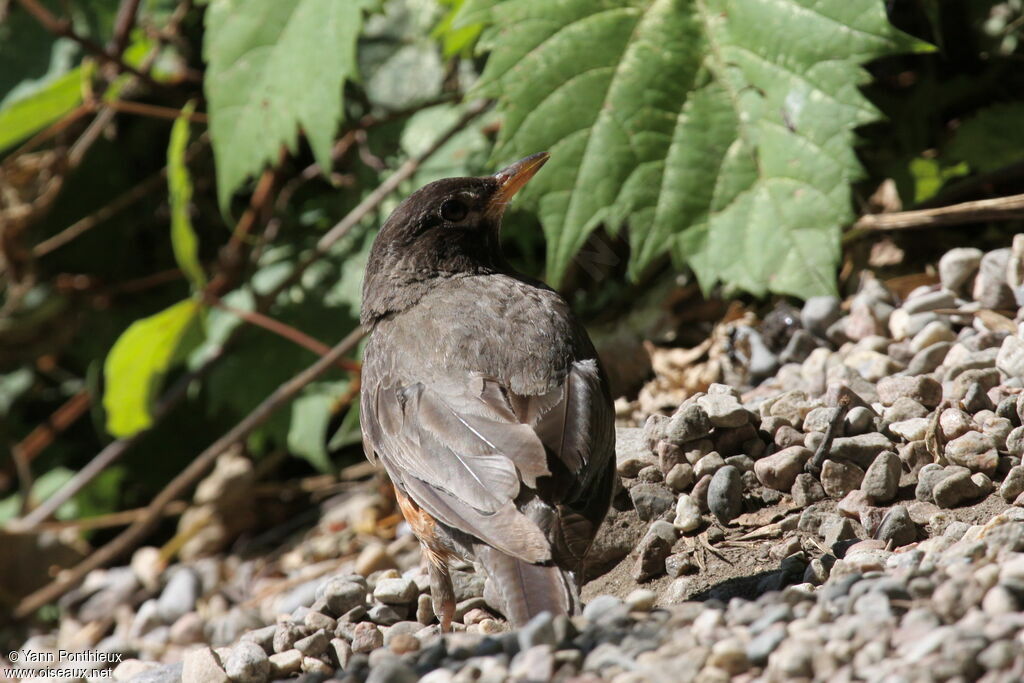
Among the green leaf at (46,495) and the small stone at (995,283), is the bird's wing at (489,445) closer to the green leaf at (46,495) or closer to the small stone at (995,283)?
the small stone at (995,283)

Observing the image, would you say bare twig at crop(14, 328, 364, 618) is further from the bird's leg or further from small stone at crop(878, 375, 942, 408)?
small stone at crop(878, 375, 942, 408)

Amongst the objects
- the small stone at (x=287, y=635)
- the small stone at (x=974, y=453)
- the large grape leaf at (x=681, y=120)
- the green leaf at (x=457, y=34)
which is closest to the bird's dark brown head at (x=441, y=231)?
the large grape leaf at (x=681, y=120)

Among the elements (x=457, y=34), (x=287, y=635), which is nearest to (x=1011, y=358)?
(x=287, y=635)

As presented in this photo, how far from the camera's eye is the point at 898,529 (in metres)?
3.30

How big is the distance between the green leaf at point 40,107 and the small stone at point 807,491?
4370 mm

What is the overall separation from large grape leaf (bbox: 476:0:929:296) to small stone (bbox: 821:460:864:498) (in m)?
1.08

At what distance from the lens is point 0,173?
275 inches

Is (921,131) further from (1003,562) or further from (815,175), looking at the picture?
(1003,562)

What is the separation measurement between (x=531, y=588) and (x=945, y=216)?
265 centimetres

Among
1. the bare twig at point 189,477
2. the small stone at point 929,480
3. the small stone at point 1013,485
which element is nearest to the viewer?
the small stone at point 1013,485

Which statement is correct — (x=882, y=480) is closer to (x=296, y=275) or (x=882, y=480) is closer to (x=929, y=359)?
(x=929, y=359)

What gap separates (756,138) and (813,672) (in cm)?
273

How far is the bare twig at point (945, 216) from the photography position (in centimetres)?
464

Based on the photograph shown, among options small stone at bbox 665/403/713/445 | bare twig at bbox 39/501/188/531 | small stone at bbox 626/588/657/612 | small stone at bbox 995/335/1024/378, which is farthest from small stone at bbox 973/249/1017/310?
bare twig at bbox 39/501/188/531
